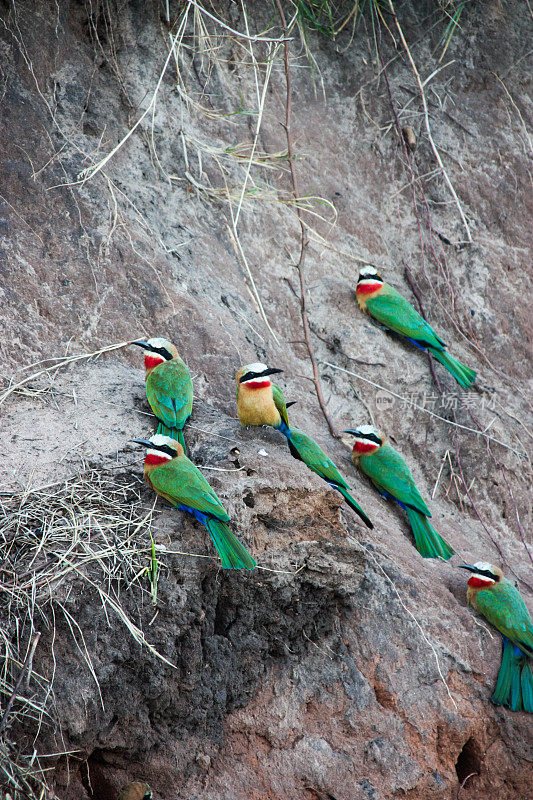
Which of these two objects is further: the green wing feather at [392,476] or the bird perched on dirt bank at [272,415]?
the green wing feather at [392,476]

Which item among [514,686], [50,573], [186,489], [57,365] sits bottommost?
[514,686]

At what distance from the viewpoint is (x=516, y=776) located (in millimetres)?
3070

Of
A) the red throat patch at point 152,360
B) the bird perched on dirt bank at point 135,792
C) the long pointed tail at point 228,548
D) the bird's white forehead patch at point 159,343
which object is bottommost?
the bird perched on dirt bank at point 135,792

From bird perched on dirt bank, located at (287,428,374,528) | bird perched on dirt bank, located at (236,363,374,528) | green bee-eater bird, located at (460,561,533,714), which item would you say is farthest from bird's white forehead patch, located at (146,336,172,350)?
green bee-eater bird, located at (460,561,533,714)

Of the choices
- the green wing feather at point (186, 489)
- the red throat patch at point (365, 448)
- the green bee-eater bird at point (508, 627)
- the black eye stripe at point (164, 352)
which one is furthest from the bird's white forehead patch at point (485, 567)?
the black eye stripe at point (164, 352)

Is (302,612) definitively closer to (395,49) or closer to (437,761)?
(437,761)

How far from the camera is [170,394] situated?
313 cm

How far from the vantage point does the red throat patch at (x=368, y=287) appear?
460 cm

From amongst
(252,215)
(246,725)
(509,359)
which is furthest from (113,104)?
(246,725)

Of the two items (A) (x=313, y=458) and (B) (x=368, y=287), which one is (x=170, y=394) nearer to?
(A) (x=313, y=458)

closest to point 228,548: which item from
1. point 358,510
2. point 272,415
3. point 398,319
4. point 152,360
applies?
point 272,415

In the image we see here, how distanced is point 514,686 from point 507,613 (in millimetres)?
311

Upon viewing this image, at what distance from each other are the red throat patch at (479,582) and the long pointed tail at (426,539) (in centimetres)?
24

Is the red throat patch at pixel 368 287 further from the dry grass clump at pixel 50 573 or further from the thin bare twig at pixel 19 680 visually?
the thin bare twig at pixel 19 680
